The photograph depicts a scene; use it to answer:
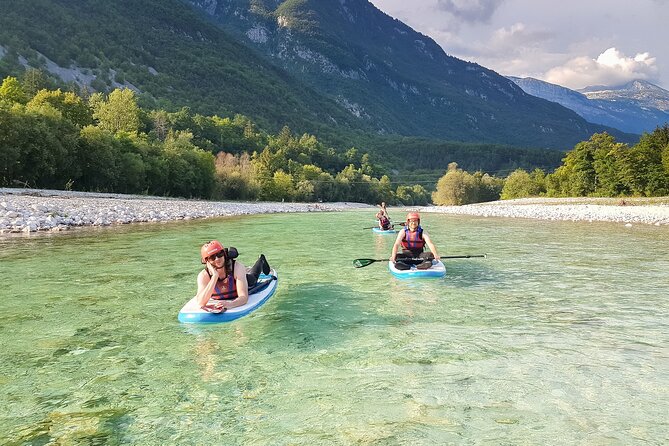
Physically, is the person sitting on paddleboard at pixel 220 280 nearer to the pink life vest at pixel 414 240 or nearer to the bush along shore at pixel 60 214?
the pink life vest at pixel 414 240

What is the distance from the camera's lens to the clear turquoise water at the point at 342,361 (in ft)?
15.2

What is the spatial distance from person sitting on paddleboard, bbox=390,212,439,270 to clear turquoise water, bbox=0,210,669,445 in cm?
64

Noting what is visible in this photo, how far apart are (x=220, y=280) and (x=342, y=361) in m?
3.07

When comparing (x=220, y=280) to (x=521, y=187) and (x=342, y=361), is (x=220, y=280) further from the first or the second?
(x=521, y=187)

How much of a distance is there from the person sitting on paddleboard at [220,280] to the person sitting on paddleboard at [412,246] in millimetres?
5249

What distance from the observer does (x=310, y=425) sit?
4734 millimetres

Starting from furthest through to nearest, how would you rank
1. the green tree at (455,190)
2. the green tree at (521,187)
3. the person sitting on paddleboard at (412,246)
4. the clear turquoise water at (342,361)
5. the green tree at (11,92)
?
1. the green tree at (455,190)
2. the green tree at (521,187)
3. the green tree at (11,92)
4. the person sitting on paddleboard at (412,246)
5. the clear turquoise water at (342,361)

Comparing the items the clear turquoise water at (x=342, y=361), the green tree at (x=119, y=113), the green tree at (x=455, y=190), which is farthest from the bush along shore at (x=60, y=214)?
the green tree at (x=455, y=190)

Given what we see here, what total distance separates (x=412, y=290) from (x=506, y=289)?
2411 mm

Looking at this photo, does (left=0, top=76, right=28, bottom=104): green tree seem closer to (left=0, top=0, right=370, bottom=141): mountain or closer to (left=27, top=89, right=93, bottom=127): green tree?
(left=27, top=89, right=93, bottom=127): green tree

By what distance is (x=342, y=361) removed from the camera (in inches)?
257

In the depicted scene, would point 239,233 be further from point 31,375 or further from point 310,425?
point 310,425

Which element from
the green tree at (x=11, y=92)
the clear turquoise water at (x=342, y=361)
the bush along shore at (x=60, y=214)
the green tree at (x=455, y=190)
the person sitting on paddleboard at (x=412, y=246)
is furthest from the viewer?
the green tree at (x=455, y=190)

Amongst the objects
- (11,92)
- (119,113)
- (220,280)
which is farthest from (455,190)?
(220,280)
